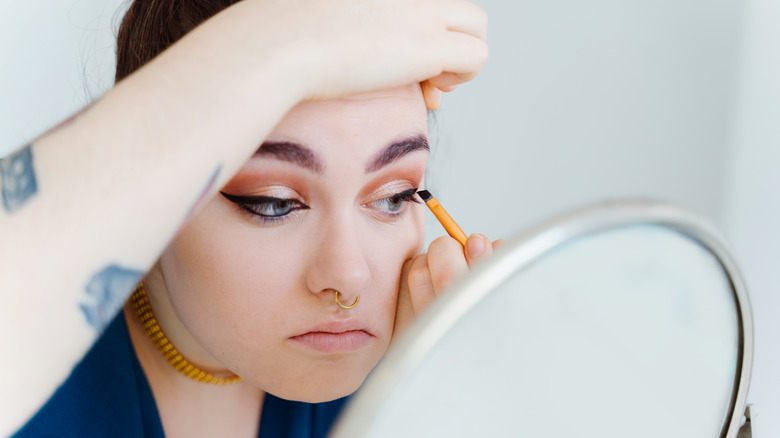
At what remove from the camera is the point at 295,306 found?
0.63 meters

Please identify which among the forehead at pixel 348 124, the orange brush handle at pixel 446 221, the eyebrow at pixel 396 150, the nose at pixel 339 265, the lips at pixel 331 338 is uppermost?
the forehead at pixel 348 124

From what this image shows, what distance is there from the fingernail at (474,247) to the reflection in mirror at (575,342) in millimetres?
254

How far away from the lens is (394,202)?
70cm

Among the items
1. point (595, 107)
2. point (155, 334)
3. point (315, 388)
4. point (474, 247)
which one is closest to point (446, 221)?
point (474, 247)

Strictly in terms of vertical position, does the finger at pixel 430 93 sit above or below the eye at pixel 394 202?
above

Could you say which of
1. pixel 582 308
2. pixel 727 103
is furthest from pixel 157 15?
pixel 727 103

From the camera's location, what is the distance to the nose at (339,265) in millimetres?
596

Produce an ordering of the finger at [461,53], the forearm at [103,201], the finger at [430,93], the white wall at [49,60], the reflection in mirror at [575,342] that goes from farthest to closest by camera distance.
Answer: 1. the white wall at [49,60]
2. the finger at [430,93]
3. the finger at [461,53]
4. the forearm at [103,201]
5. the reflection in mirror at [575,342]

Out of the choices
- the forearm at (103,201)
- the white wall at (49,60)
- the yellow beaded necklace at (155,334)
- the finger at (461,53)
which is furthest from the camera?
the white wall at (49,60)

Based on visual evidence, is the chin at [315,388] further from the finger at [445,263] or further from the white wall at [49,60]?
the white wall at [49,60]

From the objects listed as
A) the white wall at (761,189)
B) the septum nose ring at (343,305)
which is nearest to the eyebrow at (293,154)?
the septum nose ring at (343,305)

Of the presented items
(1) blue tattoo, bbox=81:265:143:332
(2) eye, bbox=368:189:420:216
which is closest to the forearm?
(1) blue tattoo, bbox=81:265:143:332

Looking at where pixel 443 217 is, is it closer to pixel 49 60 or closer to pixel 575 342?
pixel 575 342

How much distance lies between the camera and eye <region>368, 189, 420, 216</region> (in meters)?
0.68
